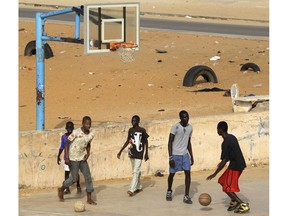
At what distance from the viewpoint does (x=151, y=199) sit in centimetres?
1744

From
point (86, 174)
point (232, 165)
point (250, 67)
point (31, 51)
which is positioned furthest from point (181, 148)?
point (31, 51)

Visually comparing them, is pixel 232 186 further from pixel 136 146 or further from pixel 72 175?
pixel 72 175

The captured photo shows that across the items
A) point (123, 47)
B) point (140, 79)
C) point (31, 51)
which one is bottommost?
point (140, 79)

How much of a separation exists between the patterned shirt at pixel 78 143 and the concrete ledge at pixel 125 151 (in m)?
1.39

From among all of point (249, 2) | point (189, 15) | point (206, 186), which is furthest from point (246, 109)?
point (249, 2)

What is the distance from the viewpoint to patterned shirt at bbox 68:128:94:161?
54.0ft

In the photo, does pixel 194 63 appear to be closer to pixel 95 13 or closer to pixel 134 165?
pixel 95 13

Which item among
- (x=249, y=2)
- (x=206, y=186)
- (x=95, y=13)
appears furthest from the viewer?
(x=249, y=2)

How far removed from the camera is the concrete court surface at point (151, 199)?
16423 mm

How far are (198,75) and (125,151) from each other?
9549mm

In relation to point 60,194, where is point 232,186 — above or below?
above

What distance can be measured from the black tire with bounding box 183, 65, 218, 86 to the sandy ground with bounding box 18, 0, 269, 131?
225 mm

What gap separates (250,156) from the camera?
20391 mm

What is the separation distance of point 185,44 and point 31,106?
36.1ft
